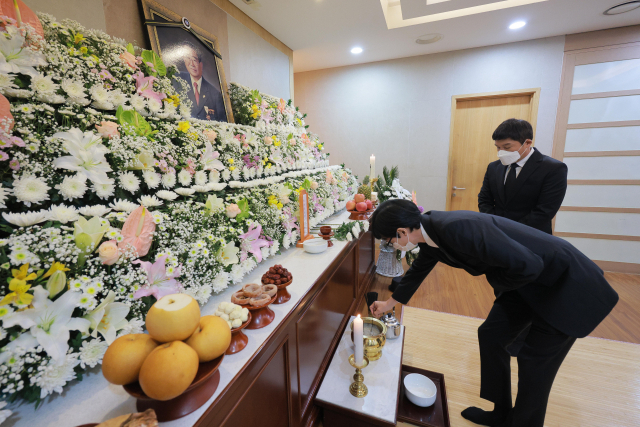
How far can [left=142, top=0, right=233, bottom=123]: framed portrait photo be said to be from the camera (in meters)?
1.57

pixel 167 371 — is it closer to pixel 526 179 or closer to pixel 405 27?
pixel 526 179

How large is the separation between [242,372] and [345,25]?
3.21 m

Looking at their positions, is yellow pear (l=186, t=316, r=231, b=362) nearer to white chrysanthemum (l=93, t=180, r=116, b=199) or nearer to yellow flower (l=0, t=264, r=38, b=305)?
yellow flower (l=0, t=264, r=38, b=305)

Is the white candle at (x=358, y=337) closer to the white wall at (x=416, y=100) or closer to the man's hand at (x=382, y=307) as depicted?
the man's hand at (x=382, y=307)

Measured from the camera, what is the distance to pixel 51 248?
66 centimetres

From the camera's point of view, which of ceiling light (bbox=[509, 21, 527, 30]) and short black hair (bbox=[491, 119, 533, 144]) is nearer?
short black hair (bbox=[491, 119, 533, 144])

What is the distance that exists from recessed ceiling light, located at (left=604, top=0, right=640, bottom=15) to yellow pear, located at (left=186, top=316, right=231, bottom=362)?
420 cm

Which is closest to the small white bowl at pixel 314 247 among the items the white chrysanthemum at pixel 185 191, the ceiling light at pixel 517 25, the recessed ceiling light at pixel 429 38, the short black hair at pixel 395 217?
the short black hair at pixel 395 217

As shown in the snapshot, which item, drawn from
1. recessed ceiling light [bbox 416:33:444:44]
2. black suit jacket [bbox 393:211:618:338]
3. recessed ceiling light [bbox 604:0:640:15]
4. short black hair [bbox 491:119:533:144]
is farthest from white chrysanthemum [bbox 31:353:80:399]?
recessed ceiling light [bbox 604:0:640:15]

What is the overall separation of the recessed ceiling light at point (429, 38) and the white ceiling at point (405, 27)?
0.07 m

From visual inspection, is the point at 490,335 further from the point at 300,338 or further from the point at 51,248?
the point at 51,248

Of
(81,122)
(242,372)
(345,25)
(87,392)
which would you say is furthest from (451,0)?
(87,392)

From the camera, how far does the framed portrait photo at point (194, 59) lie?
157 cm

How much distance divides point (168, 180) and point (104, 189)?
219 millimetres
